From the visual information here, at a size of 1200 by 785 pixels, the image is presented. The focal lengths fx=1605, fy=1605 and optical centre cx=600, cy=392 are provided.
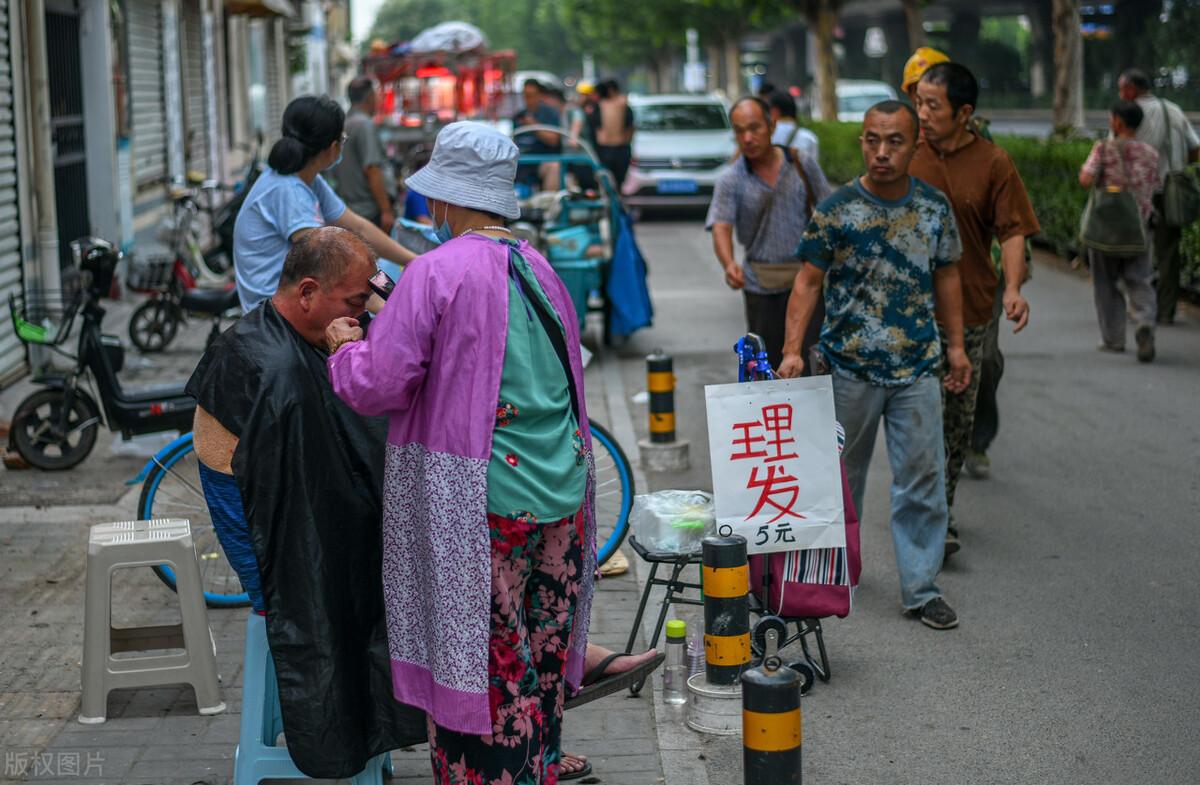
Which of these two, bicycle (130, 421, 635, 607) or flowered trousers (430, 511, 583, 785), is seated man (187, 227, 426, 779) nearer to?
flowered trousers (430, 511, 583, 785)

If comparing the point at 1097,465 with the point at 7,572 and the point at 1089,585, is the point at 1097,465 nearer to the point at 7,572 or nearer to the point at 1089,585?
the point at 1089,585

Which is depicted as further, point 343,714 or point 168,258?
point 168,258

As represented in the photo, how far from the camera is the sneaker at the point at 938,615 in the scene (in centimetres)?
577

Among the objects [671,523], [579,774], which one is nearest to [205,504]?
[671,523]

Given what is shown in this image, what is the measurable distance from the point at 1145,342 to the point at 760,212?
4589 mm

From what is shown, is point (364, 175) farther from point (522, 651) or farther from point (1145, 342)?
point (522, 651)

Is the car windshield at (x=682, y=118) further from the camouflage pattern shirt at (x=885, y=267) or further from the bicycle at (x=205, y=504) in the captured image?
the camouflage pattern shirt at (x=885, y=267)

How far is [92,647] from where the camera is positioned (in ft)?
16.2

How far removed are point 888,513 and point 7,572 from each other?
386cm

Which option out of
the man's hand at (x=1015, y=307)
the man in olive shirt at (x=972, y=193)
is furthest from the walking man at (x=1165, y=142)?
the man's hand at (x=1015, y=307)

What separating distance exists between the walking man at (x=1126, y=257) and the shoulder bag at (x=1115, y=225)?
0.08m

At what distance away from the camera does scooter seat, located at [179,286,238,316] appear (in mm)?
9039

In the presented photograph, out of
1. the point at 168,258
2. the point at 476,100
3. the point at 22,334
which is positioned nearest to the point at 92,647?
the point at 22,334

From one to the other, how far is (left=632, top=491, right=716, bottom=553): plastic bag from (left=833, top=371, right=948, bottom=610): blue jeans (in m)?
0.88
